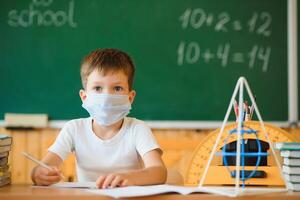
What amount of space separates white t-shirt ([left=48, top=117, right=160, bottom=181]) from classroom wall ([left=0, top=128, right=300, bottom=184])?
1377mm

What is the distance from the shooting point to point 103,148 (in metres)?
1.64

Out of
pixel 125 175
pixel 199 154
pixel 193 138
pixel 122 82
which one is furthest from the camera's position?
pixel 193 138

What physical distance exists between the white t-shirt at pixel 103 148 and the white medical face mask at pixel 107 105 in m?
0.09

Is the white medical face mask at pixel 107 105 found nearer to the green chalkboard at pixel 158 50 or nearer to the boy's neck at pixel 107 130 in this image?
the boy's neck at pixel 107 130

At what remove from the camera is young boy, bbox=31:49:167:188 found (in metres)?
1.55

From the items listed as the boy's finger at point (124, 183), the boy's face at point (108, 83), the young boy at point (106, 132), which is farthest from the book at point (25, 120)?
the boy's finger at point (124, 183)

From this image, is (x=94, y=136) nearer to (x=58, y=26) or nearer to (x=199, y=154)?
(x=199, y=154)

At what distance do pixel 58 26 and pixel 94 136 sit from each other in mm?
1601

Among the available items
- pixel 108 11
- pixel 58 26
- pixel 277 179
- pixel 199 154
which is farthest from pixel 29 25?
pixel 277 179

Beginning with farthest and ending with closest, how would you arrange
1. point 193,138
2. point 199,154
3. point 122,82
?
1. point 193,138
2. point 122,82
3. point 199,154

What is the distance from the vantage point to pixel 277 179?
1.30m

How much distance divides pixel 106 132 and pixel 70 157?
143 cm

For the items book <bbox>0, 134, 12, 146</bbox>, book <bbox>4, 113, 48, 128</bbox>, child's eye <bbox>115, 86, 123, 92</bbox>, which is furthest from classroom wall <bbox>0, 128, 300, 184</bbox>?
book <bbox>0, 134, 12, 146</bbox>

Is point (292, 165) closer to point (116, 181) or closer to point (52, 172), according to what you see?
point (116, 181)
